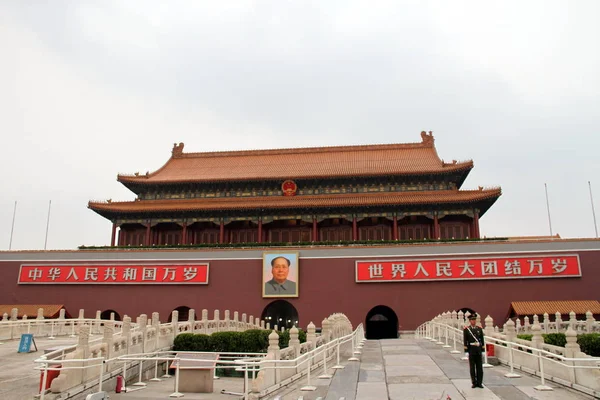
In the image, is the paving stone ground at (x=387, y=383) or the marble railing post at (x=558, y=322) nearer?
the paving stone ground at (x=387, y=383)

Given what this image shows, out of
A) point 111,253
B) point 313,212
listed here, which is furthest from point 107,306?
point 313,212

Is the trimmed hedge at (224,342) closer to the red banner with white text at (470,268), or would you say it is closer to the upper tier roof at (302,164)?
the red banner with white text at (470,268)

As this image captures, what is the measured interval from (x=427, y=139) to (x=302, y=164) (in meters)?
9.47

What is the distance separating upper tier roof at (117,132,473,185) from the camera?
37.4 metres

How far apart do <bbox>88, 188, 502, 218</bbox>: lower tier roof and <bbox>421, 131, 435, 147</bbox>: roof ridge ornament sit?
5.94 meters

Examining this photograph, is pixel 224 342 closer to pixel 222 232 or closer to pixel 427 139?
pixel 222 232

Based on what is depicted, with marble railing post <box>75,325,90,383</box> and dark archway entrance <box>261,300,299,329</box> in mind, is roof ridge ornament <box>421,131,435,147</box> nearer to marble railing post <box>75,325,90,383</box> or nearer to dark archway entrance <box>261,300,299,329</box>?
dark archway entrance <box>261,300,299,329</box>

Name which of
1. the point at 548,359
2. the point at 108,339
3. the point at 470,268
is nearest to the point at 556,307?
the point at 470,268

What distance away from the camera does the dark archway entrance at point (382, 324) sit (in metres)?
33.1

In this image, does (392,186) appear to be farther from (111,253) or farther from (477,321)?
(477,321)

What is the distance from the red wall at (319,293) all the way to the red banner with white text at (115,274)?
1.17ft

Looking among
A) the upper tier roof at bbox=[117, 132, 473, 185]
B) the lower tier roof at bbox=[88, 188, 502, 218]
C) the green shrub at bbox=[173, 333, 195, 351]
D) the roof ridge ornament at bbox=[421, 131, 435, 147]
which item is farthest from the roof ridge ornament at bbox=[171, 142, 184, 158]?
the green shrub at bbox=[173, 333, 195, 351]

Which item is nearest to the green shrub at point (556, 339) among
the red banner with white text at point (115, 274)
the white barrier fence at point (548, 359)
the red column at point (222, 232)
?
the white barrier fence at point (548, 359)

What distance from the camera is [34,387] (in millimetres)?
13336
